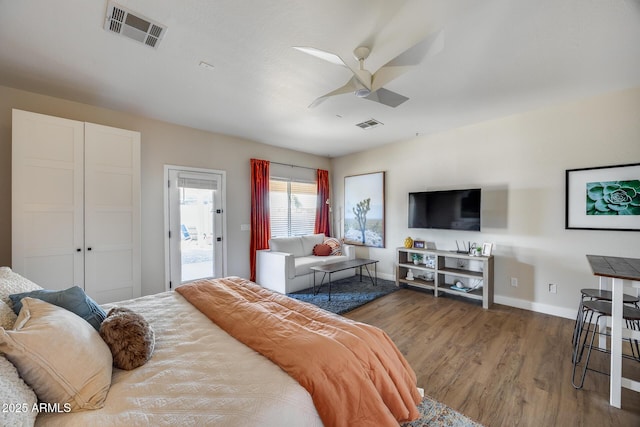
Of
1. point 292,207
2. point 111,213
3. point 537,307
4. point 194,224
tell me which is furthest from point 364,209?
point 111,213

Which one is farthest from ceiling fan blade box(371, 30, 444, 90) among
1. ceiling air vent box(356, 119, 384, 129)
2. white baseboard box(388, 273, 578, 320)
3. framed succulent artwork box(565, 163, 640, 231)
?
white baseboard box(388, 273, 578, 320)

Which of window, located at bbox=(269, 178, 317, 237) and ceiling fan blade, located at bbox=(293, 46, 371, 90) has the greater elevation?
ceiling fan blade, located at bbox=(293, 46, 371, 90)

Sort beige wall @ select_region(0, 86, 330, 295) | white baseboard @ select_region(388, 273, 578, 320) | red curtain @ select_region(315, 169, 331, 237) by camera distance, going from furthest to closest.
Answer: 1. red curtain @ select_region(315, 169, 331, 237)
2. white baseboard @ select_region(388, 273, 578, 320)
3. beige wall @ select_region(0, 86, 330, 295)

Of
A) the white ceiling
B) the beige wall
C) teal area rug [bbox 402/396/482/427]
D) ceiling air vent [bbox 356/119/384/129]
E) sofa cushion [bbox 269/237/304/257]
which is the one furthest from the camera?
sofa cushion [bbox 269/237/304/257]

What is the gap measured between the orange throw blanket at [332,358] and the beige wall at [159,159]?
8.13 feet

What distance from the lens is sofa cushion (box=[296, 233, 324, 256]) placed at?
5188mm

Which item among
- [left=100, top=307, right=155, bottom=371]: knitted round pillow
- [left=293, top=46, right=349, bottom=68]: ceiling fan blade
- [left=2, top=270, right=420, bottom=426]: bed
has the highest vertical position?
[left=293, top=46, right=349, bottom=68]: ceiling fan blade

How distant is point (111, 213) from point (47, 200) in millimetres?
534

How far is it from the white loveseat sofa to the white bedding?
2.75 m

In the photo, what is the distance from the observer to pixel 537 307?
11.4ft

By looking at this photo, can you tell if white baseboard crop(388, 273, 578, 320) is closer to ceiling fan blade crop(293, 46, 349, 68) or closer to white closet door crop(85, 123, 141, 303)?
ceiling fan blade crop(293, 46, 349, 68)

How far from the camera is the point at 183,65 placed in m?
2.38

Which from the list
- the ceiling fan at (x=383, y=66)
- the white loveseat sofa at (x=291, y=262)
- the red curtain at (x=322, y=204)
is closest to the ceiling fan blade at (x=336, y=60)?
the ceiling fan at (x=383, y=66)

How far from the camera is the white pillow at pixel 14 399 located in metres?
0.73
